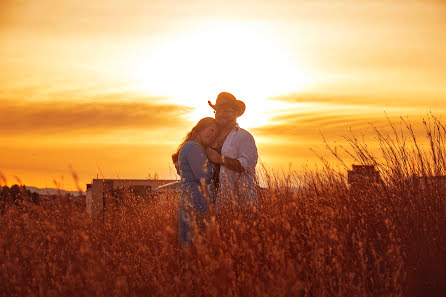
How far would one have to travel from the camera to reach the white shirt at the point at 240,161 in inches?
212

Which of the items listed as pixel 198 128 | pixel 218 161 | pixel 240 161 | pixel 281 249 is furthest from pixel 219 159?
pixel 281 249

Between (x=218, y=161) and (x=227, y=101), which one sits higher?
(x=227, y=101)

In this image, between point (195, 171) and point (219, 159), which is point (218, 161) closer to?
point (219, 159)

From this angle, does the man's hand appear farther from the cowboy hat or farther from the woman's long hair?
the cowboy hat

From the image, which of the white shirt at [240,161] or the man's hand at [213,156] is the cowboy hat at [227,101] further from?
the man's hand at [213,156]

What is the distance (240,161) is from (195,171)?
28.1 inches

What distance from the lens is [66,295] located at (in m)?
3.92

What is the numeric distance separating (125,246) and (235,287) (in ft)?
9.31

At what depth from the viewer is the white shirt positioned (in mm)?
5375

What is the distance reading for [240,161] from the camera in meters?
5.35

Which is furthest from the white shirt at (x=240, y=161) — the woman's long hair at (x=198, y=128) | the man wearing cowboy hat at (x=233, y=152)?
the woman's long hair at (x=198, y=128)

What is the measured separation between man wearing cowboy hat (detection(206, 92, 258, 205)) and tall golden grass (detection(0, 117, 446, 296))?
12.2 inches

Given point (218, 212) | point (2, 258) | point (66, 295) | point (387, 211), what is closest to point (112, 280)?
point (66, 295)

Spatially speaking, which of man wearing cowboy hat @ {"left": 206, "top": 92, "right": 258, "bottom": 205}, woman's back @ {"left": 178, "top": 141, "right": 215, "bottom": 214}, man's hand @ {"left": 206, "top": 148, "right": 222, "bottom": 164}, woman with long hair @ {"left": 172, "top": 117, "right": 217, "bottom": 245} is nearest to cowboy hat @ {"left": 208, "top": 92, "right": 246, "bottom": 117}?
man wearing cowboy hat @ {"left": 206, "top": 92, "right": 258, "bottom": 205}
